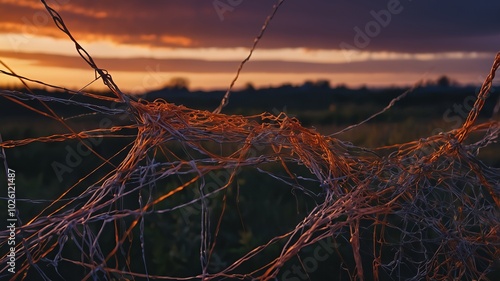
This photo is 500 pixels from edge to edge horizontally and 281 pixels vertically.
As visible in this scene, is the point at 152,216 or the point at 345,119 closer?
the point at 152,216

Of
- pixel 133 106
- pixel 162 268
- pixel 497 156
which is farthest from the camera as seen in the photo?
pixel 497 156

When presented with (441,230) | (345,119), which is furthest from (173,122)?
(345,119)

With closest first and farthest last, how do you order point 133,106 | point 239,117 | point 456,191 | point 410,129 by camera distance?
point 133,106, point 239,117, point 456,191, point 410,129

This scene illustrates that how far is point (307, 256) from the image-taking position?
3861mm

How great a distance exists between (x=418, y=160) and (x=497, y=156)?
254 inches

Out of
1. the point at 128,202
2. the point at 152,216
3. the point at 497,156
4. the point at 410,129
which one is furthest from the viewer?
the point at 410,129

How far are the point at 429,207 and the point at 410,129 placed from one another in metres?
7.39

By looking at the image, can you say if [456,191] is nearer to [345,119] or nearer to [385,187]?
[385,187]

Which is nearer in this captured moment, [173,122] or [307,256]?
[173,122]

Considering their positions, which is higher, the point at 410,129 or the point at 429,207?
the point at 429,207

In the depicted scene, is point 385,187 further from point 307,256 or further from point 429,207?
point 307,256

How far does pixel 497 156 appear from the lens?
314 inches

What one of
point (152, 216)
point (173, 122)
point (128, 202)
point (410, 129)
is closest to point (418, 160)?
point (173, 122)

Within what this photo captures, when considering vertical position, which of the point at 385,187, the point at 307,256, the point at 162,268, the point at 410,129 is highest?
the point at 385,187
